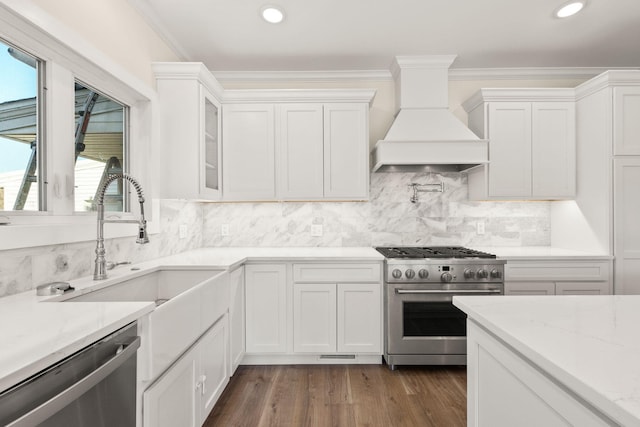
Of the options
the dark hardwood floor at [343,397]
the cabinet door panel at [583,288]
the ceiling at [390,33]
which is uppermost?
the ceiling at [390,33]

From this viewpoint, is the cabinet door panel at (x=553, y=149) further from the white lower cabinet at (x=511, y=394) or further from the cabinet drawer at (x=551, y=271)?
the white lower cabinet at (x=511, y=394)

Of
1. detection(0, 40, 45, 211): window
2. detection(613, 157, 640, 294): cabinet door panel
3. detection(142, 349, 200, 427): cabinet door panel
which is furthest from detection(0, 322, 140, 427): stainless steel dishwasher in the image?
detection(613, 157, 640, 294): cabinet door panel

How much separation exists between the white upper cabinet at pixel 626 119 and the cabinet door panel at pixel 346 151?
198 centimetres

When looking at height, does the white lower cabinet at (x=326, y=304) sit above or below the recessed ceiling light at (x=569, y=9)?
below

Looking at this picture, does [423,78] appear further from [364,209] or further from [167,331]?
[167,331]

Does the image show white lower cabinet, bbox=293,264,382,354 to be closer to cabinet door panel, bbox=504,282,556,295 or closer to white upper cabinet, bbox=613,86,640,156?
cabinet door panel, bbox=504,282,556,295

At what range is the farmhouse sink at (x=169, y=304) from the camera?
123cm

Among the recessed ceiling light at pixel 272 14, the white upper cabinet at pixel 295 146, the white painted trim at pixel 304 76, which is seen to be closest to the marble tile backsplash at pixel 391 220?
the white upper cabinet at pixel 295 146

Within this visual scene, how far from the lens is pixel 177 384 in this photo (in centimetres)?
149

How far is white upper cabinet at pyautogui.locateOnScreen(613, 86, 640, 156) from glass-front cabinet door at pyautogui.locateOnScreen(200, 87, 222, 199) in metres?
3.25

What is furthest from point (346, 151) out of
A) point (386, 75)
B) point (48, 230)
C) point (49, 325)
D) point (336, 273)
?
point (49, 325)

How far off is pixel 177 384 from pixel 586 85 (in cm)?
369

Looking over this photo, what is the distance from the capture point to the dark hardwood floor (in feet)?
6.66

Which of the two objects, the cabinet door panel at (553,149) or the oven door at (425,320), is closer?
the oven door at (425,320)
